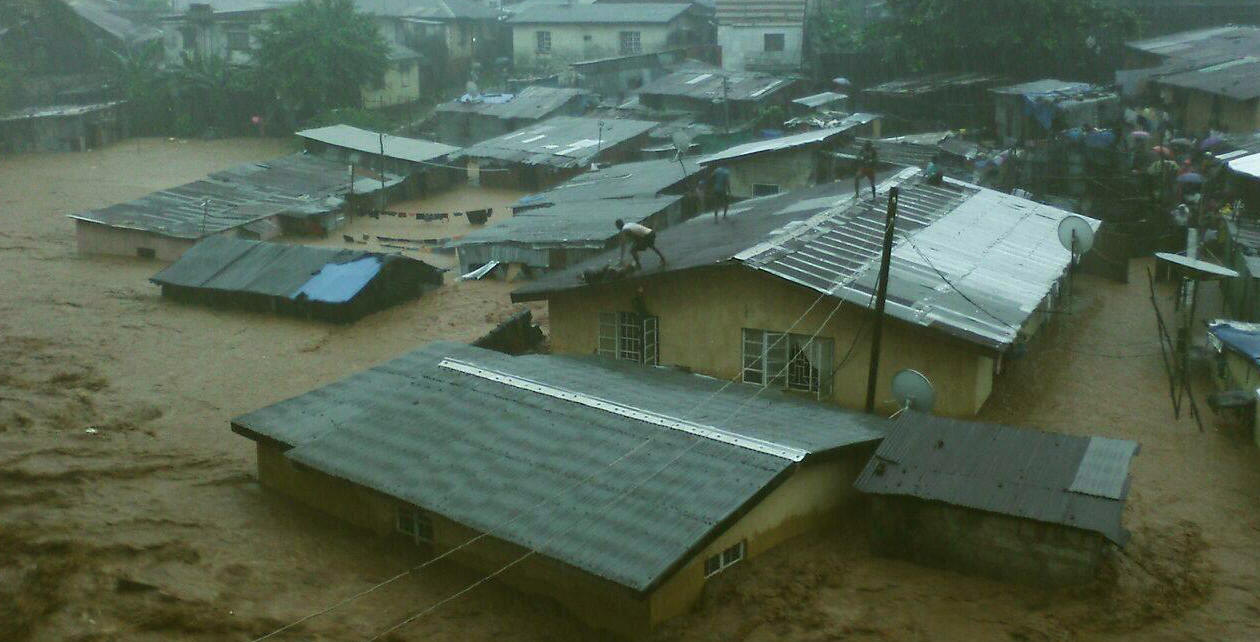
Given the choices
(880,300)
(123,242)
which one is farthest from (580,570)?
(123,242)

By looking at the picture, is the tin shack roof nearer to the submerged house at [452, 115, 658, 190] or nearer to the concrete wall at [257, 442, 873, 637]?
the concrete wall at [257, 442, 873, 637]

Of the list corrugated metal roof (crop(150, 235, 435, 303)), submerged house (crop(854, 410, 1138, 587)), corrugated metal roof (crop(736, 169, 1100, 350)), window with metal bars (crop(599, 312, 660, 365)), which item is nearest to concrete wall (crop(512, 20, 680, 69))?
corrugated metal roof (crop(150, 235, 435, 303))

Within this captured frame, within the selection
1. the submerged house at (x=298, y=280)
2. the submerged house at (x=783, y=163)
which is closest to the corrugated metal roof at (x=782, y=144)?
the submerged house at (x=783, y=163)

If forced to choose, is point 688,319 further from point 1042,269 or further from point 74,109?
point 74,109

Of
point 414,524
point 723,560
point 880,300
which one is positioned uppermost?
point 880,300

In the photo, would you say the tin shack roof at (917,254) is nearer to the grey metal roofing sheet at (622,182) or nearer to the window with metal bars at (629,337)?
the window with metal bars at (629,337)

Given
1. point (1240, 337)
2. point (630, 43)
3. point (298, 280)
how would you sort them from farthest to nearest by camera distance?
point (630, 43), point (298, 280), point (1240, 337)

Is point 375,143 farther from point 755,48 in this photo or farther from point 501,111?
point 755,48

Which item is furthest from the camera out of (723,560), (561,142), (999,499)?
(561,142)

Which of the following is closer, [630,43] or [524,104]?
[524,104]
